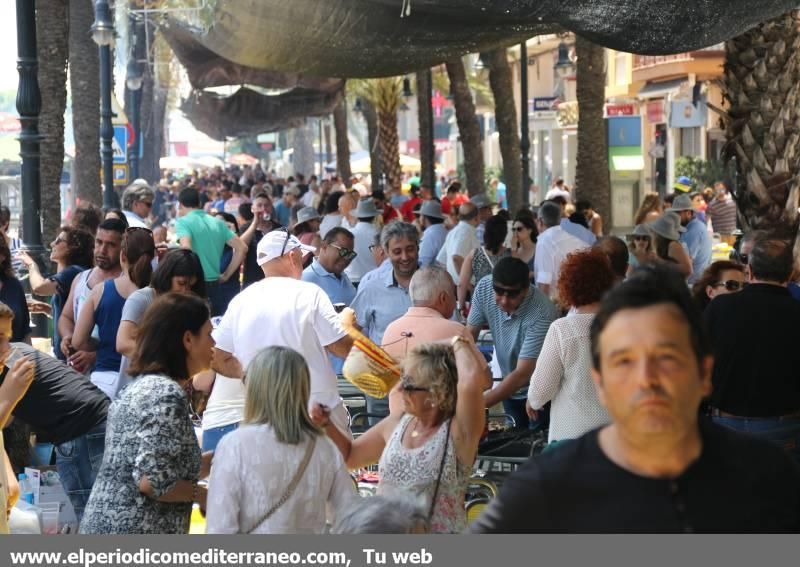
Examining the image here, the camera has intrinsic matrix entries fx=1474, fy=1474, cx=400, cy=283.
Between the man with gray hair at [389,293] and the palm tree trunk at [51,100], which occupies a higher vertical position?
the palm tree trunk at [51,100]

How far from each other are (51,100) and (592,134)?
9.25m

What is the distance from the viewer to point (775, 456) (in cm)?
315

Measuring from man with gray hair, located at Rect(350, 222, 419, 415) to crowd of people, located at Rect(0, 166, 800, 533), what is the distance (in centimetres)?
2

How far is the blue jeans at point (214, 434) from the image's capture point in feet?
24.3

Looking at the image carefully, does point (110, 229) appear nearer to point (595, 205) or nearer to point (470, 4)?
point (470, 4)

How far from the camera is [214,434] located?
24.3 feet

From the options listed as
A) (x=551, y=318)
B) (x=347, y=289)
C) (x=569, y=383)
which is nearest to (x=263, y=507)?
(x=569, y=383)

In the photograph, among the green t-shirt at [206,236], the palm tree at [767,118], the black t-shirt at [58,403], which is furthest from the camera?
the green t-shirt at [206,236]

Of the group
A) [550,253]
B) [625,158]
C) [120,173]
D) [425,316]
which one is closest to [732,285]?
[425,316]

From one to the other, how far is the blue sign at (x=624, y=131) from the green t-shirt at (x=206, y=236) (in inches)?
604

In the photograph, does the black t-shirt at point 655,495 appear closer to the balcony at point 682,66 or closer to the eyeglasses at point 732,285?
the eyeglasses at point 732,285

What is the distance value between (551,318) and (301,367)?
12.5 feet

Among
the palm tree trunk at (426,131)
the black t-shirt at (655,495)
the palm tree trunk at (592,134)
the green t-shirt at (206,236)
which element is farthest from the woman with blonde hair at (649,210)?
the palm tree trunk at (426,131)

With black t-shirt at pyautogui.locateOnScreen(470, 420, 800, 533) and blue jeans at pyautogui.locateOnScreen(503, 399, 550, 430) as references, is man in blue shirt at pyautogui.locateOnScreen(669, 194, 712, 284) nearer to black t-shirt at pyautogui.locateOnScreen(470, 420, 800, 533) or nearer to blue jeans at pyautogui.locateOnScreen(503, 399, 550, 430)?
blue jeans at pyautogui.locateOnScreen(503, 399, 550, 430)
